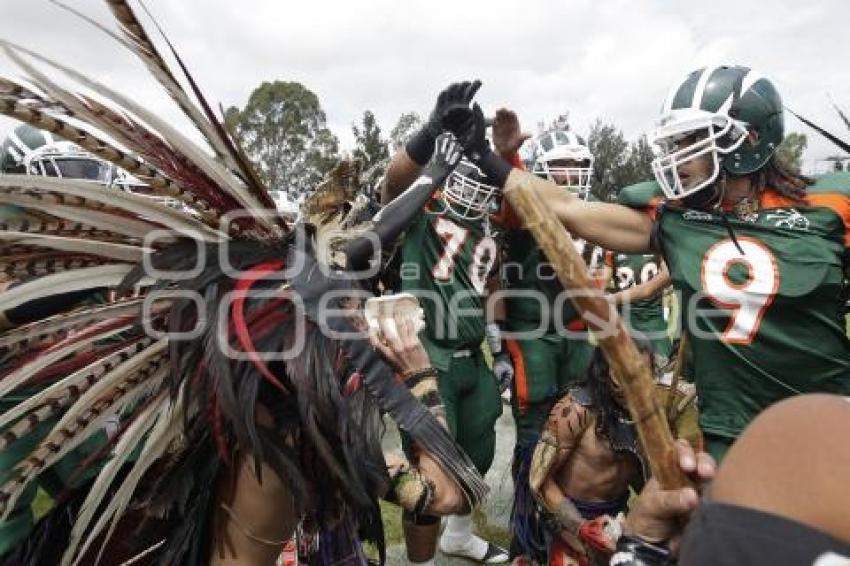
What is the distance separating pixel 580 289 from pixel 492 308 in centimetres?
398

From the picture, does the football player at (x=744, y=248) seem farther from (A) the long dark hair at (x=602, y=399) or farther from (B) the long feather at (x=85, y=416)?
(B) the long feather at (x=85, y=416)

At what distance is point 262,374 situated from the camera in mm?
1593

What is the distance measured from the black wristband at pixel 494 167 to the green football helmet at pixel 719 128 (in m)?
0.61

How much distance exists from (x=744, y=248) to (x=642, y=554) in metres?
1.48

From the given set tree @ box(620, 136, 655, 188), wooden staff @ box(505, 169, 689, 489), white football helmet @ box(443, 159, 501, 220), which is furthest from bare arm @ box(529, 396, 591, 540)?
tree @ box(620, 136, 655, 188)

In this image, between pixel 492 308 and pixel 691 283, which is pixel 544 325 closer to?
pixel 492 308

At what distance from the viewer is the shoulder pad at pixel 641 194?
298 cm

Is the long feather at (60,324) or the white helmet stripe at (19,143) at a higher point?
the white helmet stripe at (19,143)

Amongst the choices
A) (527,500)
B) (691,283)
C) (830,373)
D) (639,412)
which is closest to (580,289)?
(639,412)

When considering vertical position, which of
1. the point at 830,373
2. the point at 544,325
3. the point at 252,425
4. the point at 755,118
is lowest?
the point at 544,325

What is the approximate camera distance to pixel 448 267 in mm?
4648

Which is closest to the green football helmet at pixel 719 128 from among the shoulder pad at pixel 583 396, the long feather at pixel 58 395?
the shoulder pad at pixel 583 396

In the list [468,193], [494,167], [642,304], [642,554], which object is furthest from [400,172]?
[642,304]

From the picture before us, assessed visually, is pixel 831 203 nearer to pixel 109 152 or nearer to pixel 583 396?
pixel 583 396
